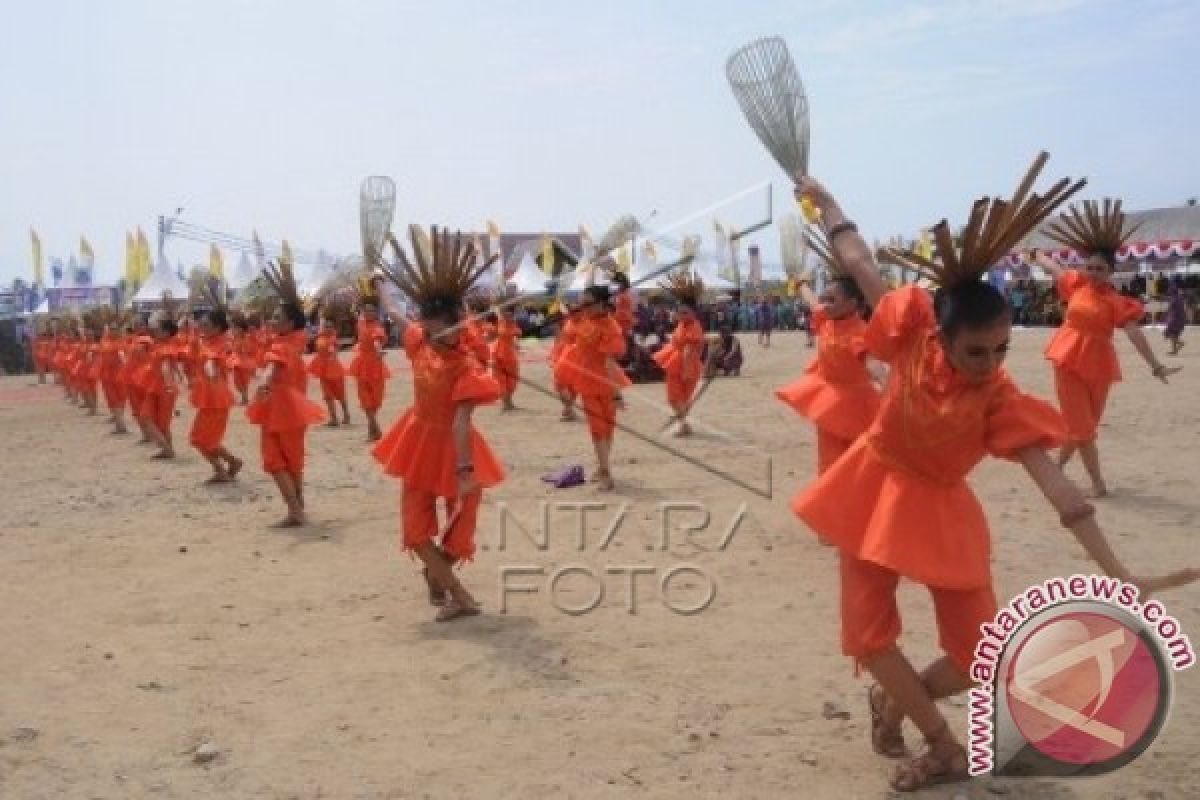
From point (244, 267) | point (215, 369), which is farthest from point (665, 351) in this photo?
point (244, 267)


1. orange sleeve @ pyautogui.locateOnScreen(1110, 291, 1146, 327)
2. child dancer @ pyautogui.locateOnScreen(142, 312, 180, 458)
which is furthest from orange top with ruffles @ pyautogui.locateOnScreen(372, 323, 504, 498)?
child dancer @ pyautogui.locateOnScreen(142, 312, 180, 458)

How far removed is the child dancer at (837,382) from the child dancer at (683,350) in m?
6.84

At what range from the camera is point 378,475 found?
39.7ft

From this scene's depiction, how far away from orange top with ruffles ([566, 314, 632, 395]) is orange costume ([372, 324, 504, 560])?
459cm

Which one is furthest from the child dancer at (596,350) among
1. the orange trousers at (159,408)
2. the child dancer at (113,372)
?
the child dancer at (113,372)

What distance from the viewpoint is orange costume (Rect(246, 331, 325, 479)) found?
30.7 feet

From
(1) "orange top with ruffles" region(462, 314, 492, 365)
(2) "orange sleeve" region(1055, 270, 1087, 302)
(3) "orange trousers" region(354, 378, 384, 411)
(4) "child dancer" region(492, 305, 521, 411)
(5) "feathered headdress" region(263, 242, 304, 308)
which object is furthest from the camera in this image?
(4) "child dancer" region(492, 305, 521, 411)

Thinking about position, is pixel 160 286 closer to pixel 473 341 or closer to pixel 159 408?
pixel 159 408

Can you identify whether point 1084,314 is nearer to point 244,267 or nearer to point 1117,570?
point 1117,570

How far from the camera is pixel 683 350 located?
1427 cm

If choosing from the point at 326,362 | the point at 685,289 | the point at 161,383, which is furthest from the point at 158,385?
the point at 685,289

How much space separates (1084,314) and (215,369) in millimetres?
8487

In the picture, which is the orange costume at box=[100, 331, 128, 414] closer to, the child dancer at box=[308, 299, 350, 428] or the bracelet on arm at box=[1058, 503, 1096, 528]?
the child dancer at box=[308, 299, 350, 428]

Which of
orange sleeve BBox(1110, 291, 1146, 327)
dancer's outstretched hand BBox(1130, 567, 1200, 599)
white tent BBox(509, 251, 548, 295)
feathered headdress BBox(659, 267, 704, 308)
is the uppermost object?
white tent BBox(509, 251, 548, 295)
